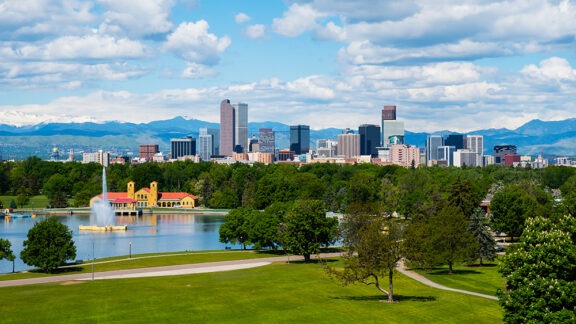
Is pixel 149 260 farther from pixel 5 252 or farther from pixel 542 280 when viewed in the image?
pixel 542 280

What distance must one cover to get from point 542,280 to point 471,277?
1089 inches

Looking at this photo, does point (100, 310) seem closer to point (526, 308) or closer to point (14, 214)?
point (526, 308)

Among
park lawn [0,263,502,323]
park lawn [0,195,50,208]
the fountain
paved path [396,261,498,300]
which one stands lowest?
paved path [396,261,498,300]

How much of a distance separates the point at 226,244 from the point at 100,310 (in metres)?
52.6

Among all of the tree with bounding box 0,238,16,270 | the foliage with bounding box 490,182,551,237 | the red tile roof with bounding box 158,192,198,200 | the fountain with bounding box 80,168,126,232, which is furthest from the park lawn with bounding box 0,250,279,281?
the red tile roof with bounding box 158,192,198,200

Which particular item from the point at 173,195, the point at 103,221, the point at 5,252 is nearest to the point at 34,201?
the point at 173,195

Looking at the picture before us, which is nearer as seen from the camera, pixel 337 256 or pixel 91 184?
pixel 337 256

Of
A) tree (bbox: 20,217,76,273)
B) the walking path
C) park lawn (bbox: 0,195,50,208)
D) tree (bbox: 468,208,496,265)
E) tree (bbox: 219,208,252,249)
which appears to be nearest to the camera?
the walking path

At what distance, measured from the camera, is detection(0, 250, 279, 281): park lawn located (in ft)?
227

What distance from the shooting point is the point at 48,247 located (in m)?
70.1

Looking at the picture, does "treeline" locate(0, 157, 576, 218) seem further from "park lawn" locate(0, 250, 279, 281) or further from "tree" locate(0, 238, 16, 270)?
"tree" locate(0, 238, 16, 270)

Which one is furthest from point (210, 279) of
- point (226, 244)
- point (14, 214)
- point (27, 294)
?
point (14, 214)

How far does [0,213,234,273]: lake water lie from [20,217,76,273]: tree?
16.1 feet

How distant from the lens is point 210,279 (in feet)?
201
